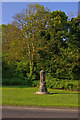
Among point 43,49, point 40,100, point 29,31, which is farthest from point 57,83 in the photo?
point 40,100

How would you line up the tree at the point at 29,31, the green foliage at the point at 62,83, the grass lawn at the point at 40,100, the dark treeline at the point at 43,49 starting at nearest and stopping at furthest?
the grass lawn at the point at 40,100 < the green foliage at the point at 62,83 < the dark treeline at the point at 43,49 < the tree at the point at 29,31

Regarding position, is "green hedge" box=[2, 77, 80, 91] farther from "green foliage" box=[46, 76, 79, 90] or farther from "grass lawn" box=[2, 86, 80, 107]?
"grass lawn" box=[2, 86, 80, 107]

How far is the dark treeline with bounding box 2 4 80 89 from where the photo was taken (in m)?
27.1

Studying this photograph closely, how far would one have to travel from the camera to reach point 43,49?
2883 cm

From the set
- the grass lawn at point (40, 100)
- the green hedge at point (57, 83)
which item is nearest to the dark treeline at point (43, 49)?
the green hedge at point (57, 83)

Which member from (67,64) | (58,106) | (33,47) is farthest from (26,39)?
(58,106)

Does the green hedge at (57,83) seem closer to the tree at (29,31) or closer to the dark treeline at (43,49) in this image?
the dark treeline at (43,49)

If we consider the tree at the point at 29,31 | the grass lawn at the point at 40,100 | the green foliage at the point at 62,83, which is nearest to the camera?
the grass lawn at the point at 40,100

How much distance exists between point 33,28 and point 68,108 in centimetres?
2270

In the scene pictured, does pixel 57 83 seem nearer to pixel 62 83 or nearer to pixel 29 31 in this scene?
pixel 62 83

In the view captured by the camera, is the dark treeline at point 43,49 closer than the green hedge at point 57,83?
No

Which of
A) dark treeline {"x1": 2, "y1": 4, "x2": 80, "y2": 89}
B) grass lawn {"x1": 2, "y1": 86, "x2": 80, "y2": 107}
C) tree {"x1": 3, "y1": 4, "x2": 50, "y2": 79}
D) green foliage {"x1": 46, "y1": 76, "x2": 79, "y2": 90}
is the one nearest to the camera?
grass lawn {"x1": 2, "y1": 86, "x2": 80, "y2": 107}

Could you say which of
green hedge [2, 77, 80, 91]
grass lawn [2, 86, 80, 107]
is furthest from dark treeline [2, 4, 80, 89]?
grass lawn [2, 86, 80, 107]

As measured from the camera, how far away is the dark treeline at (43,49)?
27109 mm
